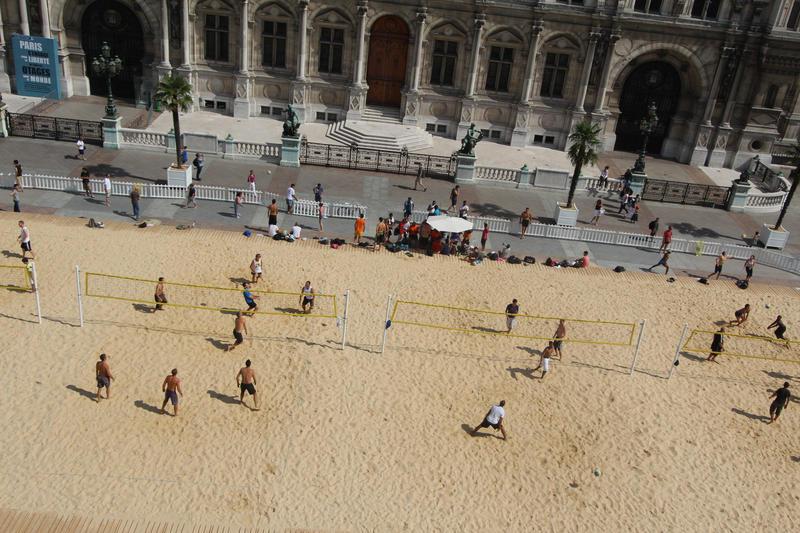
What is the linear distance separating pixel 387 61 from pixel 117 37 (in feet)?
52.3

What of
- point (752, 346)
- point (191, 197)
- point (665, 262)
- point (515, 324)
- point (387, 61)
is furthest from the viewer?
point (387, 61)

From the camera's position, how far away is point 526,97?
43.2 meters

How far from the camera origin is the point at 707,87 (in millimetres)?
43219

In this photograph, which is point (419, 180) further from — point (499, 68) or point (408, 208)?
point (499, 68)

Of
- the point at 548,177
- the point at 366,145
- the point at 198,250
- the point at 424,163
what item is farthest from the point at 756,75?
the point at 198,250

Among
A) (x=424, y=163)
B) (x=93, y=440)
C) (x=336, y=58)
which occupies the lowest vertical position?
(x=93, y=440)

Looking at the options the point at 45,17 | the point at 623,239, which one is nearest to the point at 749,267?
the point at 623,239

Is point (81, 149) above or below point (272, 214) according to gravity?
above

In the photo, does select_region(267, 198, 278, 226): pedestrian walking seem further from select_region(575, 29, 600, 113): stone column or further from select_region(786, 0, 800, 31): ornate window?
select_region(786, 0, 800, 31): ornate window

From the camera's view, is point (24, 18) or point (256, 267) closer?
point (256, 267)

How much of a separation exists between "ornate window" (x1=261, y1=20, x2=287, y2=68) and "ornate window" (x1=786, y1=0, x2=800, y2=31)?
93.6ft

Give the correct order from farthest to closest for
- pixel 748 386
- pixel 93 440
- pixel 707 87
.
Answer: pixel 707 87, pixel 748 386, pixel 93 440

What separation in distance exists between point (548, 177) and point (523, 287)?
12.3m

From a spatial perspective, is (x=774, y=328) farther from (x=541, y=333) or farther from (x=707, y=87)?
(x=707, y=87)
